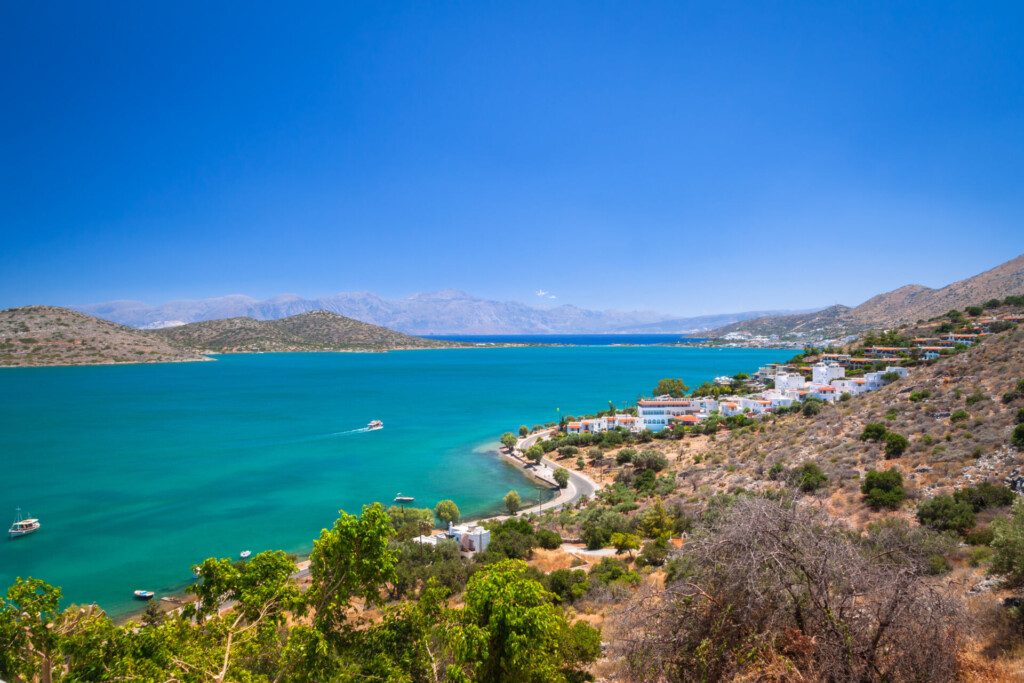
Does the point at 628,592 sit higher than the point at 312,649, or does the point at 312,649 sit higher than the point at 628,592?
the point at 312,649

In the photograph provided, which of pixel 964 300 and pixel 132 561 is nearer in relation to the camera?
pixel 132 561

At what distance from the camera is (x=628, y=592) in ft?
41.3

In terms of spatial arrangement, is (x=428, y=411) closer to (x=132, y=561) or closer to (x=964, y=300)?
(x=132, y=561)

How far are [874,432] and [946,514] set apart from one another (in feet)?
38.6

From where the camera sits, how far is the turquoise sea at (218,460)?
80.1 feet

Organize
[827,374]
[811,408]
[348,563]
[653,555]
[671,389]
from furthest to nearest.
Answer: [671,389], [827,374], [811,408], [653,555], [348,563]

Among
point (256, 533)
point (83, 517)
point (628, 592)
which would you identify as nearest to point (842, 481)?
point (628, 592)

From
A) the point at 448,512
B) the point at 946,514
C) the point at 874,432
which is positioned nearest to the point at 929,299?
the point at 874,432

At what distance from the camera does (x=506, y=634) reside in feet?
22.9

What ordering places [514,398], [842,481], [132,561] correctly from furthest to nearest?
[514,398], [132,561], [842,481]

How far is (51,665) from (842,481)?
2391 cm

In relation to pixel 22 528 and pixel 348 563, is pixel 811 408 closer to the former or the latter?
pixel 348 563

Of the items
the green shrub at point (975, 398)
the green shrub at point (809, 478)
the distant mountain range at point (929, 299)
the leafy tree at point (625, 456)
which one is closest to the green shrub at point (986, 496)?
the green shrub at point (809, 478)

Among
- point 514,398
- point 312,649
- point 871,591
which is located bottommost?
point 514,398
